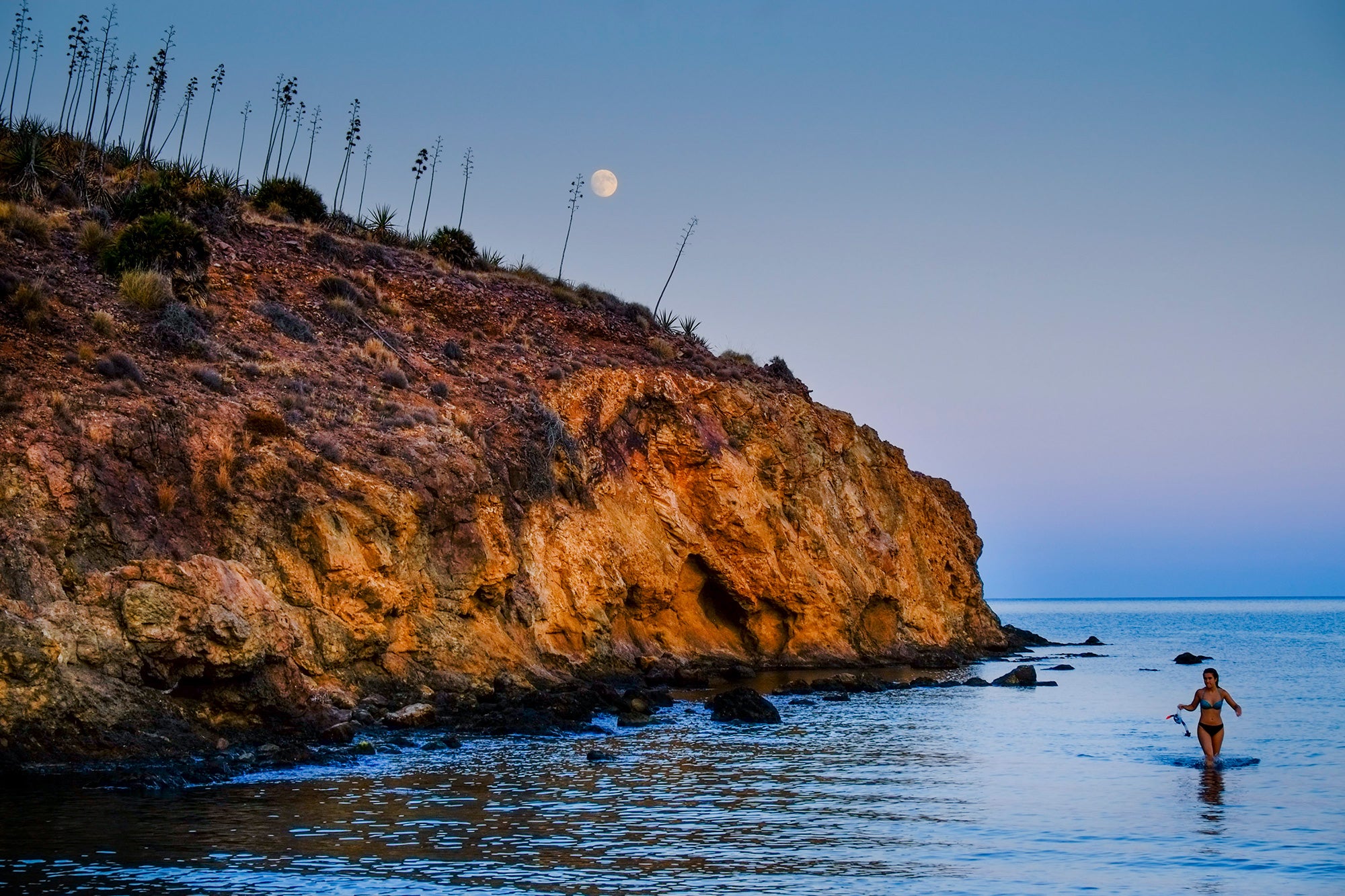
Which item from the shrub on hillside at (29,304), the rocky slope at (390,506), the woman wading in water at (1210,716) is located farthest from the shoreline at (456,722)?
the woman wading in water at (1210,716)

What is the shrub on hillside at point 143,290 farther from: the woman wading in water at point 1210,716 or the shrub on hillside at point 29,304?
the woman wading in water at point 1210,716

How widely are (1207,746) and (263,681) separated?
16722 millimetres

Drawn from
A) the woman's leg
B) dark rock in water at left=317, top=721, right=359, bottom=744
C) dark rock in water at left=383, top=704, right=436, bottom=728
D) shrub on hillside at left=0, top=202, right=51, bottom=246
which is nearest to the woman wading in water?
the woman's leg

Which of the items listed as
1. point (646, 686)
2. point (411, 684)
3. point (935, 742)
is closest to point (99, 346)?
point (411, 684)

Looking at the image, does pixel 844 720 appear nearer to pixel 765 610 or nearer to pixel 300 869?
pixel 765 610

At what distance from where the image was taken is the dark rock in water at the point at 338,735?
18.7 meters

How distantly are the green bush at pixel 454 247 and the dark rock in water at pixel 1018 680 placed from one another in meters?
27.0

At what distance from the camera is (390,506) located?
81.6 feet

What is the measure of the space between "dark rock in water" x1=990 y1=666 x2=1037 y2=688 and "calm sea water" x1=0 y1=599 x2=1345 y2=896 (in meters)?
12.0

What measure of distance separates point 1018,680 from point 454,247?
1118 inches

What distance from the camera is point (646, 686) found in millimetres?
30344

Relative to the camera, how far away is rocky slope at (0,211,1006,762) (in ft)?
57.9

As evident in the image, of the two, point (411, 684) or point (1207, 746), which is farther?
point (411, 684)

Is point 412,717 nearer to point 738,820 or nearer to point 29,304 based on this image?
point 738,820
